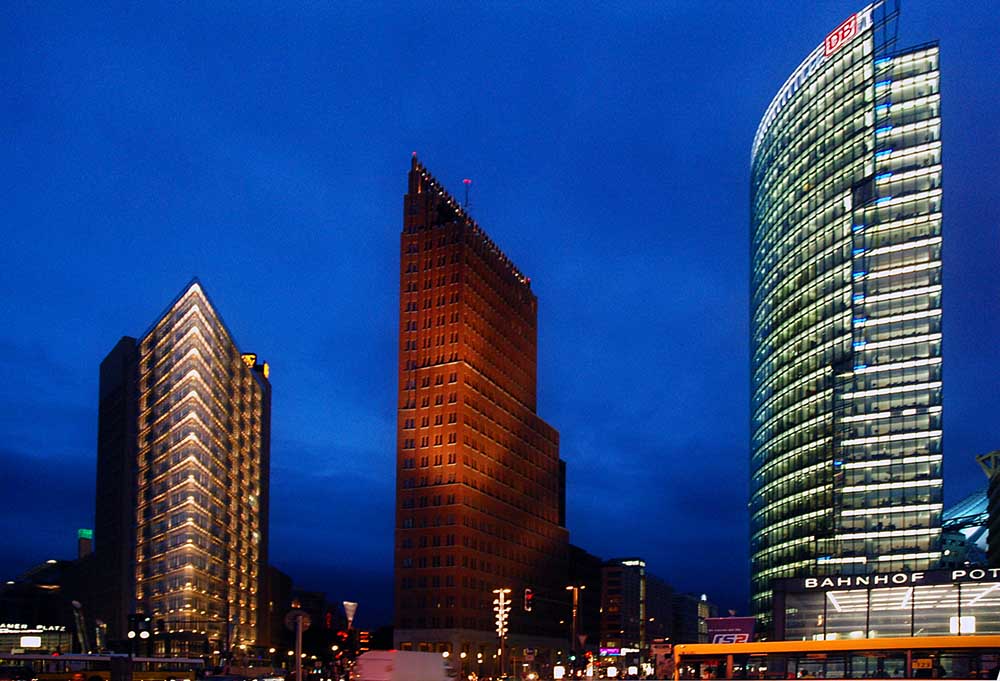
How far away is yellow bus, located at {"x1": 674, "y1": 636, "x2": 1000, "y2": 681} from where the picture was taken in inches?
2183

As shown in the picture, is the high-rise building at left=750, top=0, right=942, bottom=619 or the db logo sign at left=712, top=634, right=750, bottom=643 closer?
the db logo sign at left=712, top=634, right=750, bottom=643

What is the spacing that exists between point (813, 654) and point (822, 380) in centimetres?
10720

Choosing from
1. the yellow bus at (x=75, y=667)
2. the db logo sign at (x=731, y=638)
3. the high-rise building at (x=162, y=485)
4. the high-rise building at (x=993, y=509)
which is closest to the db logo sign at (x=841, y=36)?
the high-rise building at (x=993, y=509)

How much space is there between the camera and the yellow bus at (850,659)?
182 ft

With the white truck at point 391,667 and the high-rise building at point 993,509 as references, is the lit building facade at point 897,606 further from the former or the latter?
the high-rise building at point 993,509

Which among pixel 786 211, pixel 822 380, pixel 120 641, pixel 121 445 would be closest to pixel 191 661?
pixel 120 641

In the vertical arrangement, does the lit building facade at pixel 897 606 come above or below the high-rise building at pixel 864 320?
below

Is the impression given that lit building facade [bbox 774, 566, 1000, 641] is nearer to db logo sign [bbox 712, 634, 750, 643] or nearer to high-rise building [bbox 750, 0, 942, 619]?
db logo sign [bbox 712, 634, 750, 643]

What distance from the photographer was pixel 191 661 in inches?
5256

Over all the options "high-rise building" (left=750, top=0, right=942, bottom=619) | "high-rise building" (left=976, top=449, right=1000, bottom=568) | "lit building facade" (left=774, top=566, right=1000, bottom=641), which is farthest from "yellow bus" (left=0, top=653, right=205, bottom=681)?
"high-rise building" (left=976, top=449, right=1000, bottom=568)

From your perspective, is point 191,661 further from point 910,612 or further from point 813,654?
point 813,654

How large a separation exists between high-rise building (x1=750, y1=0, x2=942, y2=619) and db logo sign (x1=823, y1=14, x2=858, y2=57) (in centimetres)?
27

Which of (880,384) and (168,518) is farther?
(168,518)

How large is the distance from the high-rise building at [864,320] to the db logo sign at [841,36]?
0.87ft
